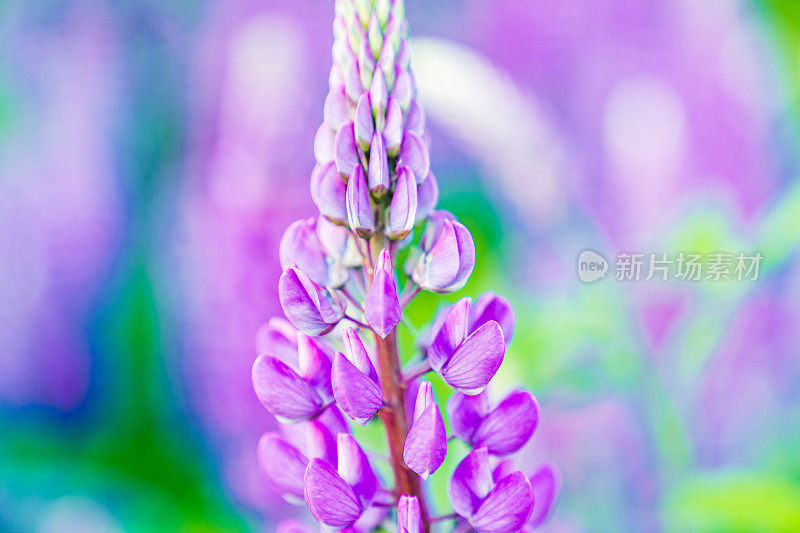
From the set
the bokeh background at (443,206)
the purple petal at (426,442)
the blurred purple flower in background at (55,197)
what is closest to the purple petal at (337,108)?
the purple petal at (426,442)

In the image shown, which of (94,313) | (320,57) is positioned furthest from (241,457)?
(320,57)

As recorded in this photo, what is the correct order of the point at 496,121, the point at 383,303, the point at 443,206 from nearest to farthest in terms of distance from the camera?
the point at 383,303, the point at 496,121, the point at 443,206

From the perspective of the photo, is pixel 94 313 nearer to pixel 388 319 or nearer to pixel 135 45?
pixel 135 45

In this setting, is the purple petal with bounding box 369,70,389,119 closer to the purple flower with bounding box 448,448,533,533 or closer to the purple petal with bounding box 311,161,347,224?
the purple petal with bounding box 311,161,347,224

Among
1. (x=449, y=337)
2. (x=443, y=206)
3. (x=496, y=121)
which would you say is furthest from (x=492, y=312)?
(x=443, y=206)

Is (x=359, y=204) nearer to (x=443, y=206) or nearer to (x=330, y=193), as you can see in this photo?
(x=330, y=193)
